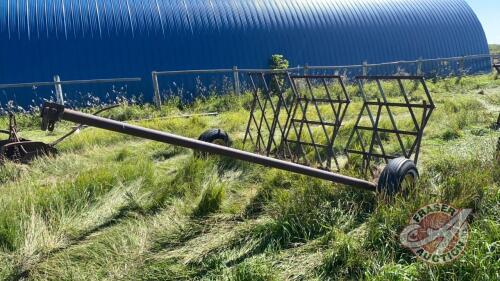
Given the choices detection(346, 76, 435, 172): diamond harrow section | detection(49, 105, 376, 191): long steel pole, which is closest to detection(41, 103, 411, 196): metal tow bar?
detection(49, 105, 376, 191): long steel pole

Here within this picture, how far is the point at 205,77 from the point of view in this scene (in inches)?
565

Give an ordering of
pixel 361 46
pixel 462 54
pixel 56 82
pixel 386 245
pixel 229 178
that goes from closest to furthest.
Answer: pixel 386 245 → pixel 229 178 → pixel 56 82 → pixel 361 46 → pixel 462 54

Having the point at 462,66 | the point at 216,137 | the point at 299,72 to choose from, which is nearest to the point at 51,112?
the point at 216,137

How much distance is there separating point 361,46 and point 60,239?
1771 cm

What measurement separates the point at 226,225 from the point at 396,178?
1.57 m

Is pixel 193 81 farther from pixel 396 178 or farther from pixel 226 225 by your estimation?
pixel 396 178

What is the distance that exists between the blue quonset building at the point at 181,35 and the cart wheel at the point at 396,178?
423 inches

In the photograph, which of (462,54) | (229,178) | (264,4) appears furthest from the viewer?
(462,54)

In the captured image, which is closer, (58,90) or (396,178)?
(396,178)

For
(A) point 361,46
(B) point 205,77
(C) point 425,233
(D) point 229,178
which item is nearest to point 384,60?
(A) point 361,46

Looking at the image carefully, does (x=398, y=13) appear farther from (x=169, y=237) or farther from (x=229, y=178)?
(x=169, y=237)

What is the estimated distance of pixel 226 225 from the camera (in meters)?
4.03

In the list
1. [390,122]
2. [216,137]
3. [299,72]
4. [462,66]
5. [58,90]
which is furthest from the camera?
[462,66]
